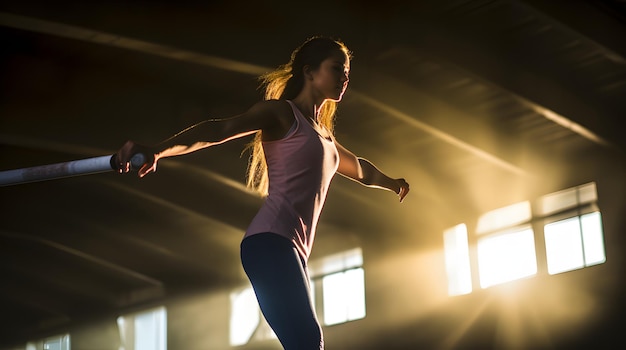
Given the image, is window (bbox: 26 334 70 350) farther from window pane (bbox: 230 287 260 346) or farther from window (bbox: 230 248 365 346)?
window (bbox: 230 248 365 346)

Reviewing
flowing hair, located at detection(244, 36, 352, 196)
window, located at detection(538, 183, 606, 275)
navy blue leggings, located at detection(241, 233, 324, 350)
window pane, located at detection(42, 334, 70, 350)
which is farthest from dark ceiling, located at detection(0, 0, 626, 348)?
navy blue leggings, located at detection(241, 233, 324, 350)

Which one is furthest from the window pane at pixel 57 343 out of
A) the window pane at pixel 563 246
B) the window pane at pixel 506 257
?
the window pane at pixel 563 246

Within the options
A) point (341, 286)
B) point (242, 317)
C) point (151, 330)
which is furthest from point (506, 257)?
point (151, 330)

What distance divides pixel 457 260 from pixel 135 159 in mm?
14265

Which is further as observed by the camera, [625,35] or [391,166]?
[391,166]

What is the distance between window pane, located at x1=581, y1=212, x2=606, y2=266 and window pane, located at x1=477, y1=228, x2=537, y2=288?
96 cm

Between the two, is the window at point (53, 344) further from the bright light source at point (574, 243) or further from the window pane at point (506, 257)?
the bright light source at point (574, 243)

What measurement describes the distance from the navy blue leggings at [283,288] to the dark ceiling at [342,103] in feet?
27.9

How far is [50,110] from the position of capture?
13.5 m

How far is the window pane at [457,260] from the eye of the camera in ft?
53.4

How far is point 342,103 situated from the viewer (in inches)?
528

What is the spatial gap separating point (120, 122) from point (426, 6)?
482cm

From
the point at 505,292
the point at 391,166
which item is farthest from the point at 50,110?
the point at 505,292

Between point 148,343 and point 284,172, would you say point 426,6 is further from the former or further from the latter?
point 148,343
